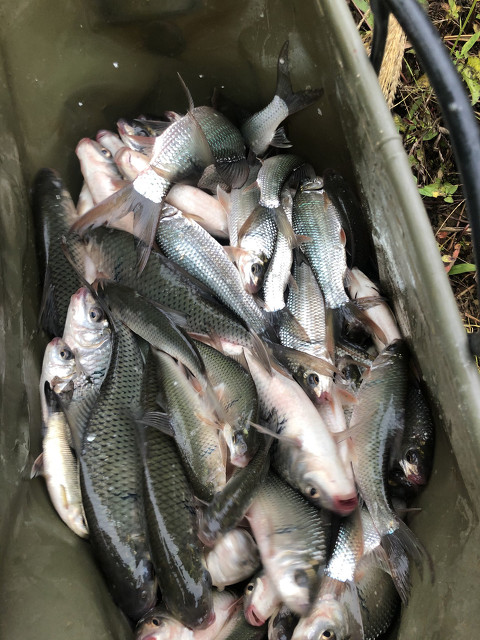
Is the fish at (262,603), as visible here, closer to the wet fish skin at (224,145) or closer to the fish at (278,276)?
the fish at (278,276)

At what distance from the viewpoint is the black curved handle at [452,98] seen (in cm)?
114

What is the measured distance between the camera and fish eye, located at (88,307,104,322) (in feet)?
5.51

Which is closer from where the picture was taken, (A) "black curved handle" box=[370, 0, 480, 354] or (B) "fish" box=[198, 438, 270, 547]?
(A) "black curved handle" box=[370, 0, 480, 354]

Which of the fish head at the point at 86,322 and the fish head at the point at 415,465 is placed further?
the fish head at the point at 86,322

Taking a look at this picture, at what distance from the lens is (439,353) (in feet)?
4.48

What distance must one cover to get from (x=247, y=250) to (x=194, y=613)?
3.39 feet

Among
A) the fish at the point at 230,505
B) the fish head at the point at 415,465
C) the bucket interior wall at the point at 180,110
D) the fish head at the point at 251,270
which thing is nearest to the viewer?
the bucket interior wall at the point at 180,110

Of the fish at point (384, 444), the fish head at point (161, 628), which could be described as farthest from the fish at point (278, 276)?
the fish head at point (161, 628)

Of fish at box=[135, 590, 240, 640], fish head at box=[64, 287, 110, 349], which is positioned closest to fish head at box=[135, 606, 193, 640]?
fish at box=[135, 590, 240, 640]

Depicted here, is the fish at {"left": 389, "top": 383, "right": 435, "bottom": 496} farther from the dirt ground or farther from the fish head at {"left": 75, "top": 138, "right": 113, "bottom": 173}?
the fish head at {"left": 75, "top": 138, "right": 113, "bottom": 173}

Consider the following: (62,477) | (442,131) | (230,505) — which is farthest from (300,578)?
(442,131)

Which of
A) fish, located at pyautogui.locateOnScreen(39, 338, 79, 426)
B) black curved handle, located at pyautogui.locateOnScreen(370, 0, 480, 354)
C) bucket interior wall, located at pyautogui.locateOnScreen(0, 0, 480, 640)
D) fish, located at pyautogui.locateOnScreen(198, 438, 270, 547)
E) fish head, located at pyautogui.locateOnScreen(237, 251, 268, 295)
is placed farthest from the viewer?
fish head, located at pyautogui.locateOnScreen(237, 251, 268, 295)

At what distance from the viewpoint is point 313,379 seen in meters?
1.60

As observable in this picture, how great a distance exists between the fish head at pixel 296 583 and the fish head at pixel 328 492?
0.54 ft
